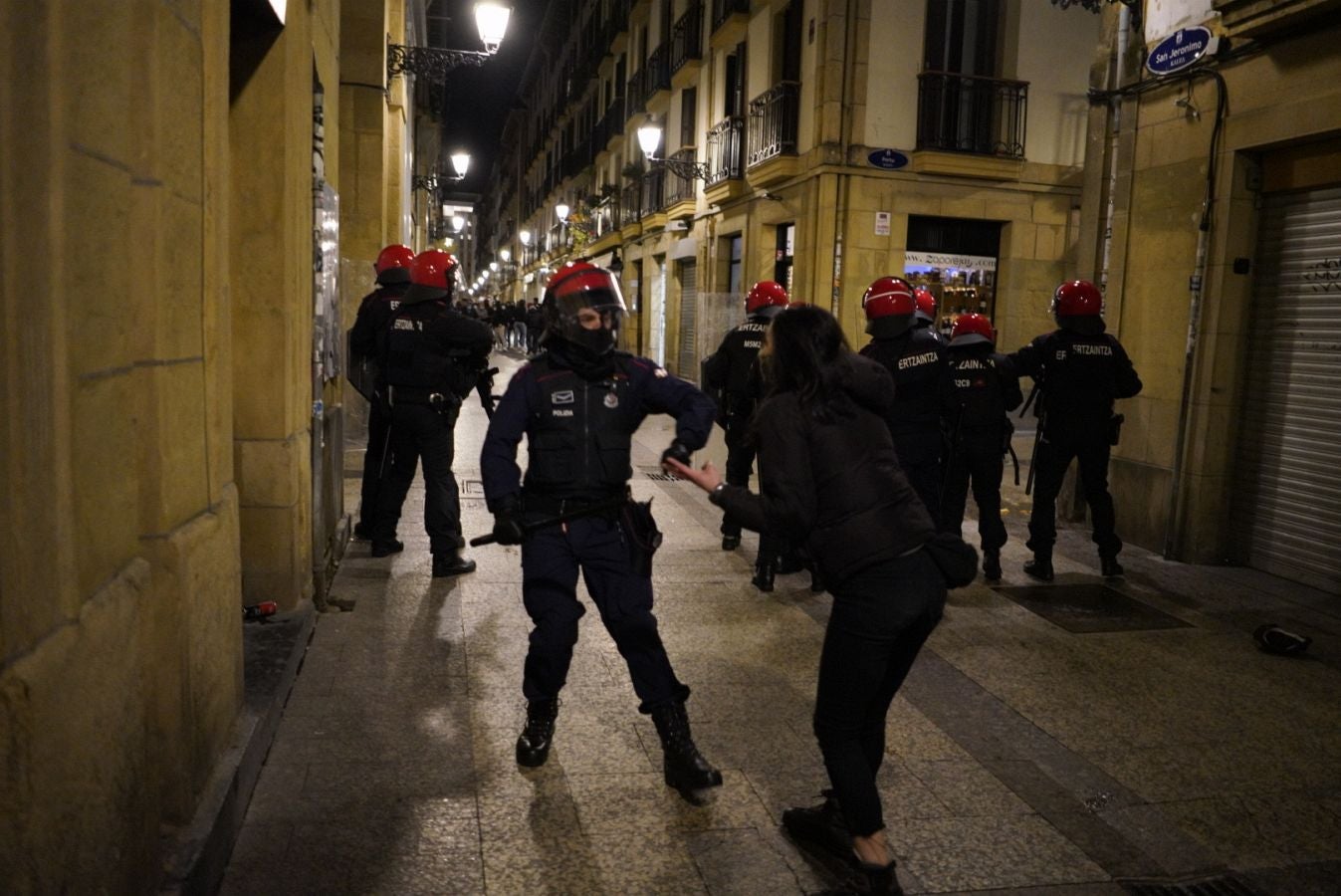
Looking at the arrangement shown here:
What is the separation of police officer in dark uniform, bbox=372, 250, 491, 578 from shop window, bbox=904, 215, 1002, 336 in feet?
37.7

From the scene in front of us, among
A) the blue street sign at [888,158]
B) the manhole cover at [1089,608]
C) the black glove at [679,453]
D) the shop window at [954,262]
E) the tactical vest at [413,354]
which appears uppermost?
the blue street sign at [888,158]

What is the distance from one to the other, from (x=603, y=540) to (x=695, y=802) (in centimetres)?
97

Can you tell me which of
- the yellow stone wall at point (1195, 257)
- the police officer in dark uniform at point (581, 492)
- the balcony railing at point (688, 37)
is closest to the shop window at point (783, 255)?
the balcony railing at point (688, 37)

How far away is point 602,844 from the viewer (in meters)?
3.34

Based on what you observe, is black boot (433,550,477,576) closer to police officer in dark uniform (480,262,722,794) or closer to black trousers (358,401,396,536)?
black trousers (358,401,396,536)

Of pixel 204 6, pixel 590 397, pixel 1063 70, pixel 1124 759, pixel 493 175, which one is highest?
pixel 493 175

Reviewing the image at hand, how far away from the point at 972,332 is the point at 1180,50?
2.85 m

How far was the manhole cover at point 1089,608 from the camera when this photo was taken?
236 inches

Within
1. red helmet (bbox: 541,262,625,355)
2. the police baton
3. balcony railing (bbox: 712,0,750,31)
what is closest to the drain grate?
the police baton

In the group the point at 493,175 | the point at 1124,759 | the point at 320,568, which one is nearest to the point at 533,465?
the point at 320,568

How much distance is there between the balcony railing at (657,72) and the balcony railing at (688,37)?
1.79ft

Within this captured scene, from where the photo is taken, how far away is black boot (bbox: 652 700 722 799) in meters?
3.66

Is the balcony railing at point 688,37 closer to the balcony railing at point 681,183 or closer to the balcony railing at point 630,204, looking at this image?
the balcony railing at point 681,183

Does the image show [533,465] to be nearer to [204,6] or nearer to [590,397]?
[590,397]
